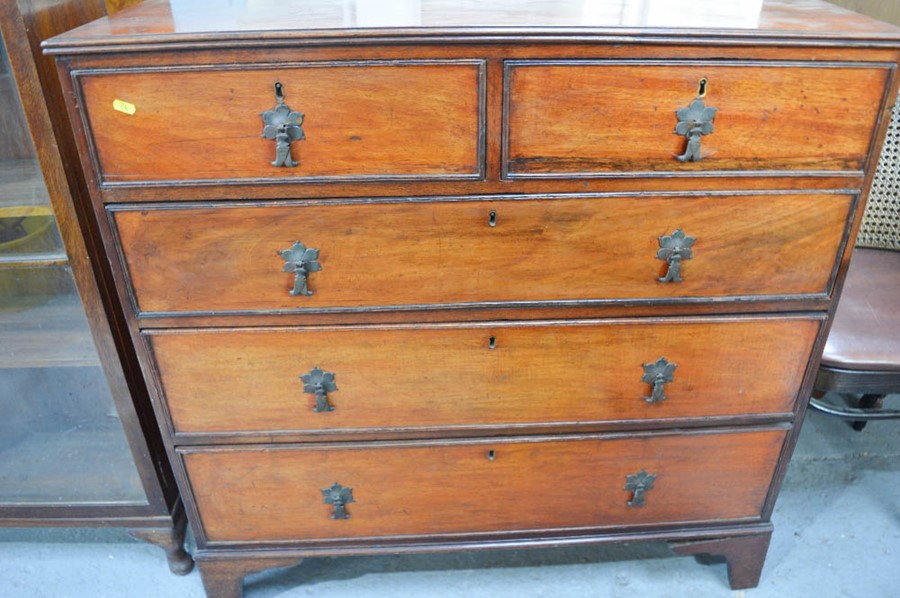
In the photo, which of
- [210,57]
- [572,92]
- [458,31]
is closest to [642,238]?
[572,92]

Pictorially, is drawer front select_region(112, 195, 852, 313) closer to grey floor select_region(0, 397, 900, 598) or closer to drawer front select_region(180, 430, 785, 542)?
drawer front select_region(180, 430, 785, 542)

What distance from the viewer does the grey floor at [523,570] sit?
5.25 ft

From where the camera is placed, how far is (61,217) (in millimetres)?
1237

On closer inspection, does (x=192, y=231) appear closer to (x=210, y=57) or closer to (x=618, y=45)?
(x=210, y=57)

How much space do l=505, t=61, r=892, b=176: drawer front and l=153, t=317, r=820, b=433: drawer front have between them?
0.31 meters

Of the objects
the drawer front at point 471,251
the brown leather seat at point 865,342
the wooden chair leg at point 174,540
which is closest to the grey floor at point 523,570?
the wooden chair leg at point 174,540

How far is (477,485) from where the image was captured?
142 cm

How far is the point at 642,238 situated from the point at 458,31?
1.56ft

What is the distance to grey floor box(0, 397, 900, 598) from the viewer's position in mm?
1601

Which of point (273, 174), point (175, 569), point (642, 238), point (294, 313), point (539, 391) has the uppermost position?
point (273, 174)

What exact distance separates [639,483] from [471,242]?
693mm

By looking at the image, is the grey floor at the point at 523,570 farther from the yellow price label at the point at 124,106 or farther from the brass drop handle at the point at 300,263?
the yellow price label at the point at 124,106

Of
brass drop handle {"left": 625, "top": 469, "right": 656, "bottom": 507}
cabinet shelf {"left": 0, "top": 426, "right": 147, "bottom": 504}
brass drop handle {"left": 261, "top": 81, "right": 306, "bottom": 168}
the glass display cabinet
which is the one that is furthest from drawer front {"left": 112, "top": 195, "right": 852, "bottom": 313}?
cabinet shelf {"left": 0, "top": 426, "right": 147, "bottom": 504}

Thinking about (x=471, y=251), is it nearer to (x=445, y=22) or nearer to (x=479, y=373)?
(x=479, y=373)
